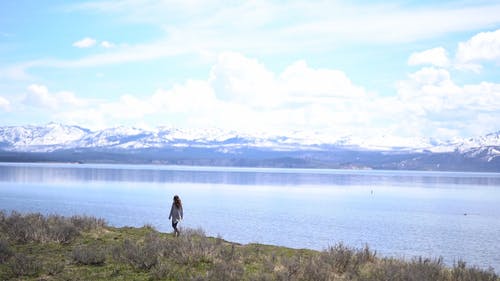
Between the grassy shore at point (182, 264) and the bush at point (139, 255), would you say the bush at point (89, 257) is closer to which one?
the grassy shore at point (182, 264)

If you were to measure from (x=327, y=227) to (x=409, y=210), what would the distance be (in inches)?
1105

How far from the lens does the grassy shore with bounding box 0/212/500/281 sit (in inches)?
590

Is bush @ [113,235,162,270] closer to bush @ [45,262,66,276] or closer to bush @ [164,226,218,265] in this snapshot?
bush @ [164,226,218,265]

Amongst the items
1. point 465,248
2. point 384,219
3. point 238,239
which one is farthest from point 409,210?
point 238,239

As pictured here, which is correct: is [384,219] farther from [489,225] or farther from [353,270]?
[353,270]

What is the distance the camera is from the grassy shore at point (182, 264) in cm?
1498

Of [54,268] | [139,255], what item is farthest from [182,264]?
[54,268]

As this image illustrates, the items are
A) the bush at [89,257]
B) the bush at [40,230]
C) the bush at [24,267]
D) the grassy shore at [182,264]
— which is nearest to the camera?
the grassy shore at [182,264]

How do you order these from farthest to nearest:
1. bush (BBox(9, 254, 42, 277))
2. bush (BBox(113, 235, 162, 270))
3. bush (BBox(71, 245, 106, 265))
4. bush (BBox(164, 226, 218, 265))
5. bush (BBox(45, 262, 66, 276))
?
bush (BBox(164, 226, 218, 265)) < bush (BBox(71, 245, 106, 265)) < bush (BBox(113, 235, 162, 270)) < bush (BBox(45, 262, 66, 276)) < bush (BBox(9, 254, 42, 277))

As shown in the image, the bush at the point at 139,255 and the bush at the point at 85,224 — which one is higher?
the bush at the point at 139,255

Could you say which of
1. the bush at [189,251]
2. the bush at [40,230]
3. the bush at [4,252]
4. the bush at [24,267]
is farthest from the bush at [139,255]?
the bush at [40,230]

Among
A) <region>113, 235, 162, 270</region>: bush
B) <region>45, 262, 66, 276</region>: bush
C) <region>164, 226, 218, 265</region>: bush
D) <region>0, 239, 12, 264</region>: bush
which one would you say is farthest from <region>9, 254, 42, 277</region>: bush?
<region>164, 226, 218, 265</region>: bush

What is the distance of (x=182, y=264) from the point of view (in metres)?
17.3

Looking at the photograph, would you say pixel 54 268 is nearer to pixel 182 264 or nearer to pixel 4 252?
pixel 4 252
